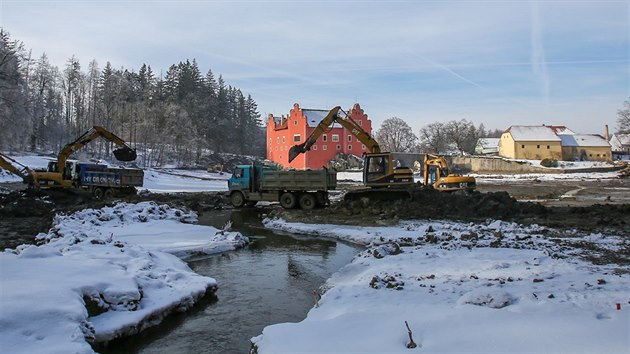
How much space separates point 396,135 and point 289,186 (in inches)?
3506

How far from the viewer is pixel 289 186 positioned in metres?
24.2

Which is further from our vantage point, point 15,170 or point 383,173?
point 15,170

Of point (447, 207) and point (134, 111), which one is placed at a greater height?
point (134, 111)

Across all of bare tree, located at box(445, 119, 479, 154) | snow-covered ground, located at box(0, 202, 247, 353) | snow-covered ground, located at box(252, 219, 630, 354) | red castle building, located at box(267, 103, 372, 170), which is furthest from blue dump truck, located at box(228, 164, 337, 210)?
bare tree, located at box(445, 119, 479, 154)

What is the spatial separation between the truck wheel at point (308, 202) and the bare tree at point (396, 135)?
8722 cm

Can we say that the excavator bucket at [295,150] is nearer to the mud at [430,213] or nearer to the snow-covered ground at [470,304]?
the mud at [430,213]

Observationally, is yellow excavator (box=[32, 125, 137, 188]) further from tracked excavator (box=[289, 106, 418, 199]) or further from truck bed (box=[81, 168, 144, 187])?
tracked excavator (box=[289, 106, 418, 199])

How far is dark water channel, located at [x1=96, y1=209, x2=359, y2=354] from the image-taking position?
662cm

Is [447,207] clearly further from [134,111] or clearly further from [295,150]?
[134,111]

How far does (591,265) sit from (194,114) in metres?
83.6

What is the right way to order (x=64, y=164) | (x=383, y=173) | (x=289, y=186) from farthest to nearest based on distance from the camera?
(x=64, y=164), (x=289, y=186), (x=383, y=173)

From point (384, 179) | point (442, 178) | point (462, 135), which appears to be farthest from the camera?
point (462, 135)

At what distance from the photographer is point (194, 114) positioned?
86.2m

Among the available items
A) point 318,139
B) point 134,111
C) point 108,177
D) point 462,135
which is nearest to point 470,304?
point 108,177
